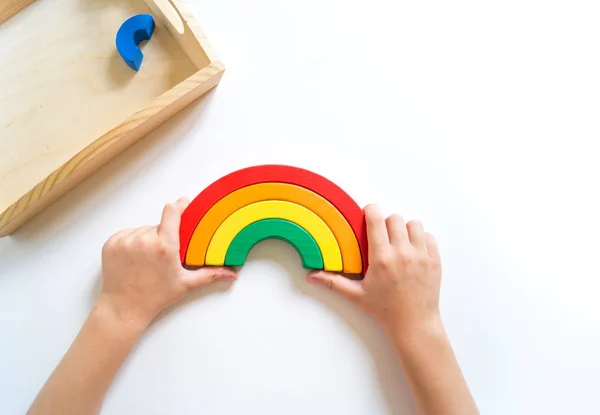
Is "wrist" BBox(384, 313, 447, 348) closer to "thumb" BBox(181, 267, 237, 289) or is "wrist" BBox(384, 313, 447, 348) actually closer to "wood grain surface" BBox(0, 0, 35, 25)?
"thumb" BBox(181, 267, 237, 289)

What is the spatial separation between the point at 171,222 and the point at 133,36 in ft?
0.93

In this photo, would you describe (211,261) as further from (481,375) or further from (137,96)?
(481,375)

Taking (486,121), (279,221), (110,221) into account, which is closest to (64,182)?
(110,221)

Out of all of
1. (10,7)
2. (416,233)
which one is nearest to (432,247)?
(416,233)

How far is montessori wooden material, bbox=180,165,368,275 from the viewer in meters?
0.64

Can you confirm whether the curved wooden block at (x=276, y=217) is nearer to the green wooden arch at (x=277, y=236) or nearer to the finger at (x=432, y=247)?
the green wooden arch at (x=277, y=236)

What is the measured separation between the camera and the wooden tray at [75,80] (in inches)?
26.0

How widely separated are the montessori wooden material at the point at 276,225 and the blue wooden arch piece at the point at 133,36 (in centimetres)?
23

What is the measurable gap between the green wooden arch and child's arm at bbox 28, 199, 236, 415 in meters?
0.03

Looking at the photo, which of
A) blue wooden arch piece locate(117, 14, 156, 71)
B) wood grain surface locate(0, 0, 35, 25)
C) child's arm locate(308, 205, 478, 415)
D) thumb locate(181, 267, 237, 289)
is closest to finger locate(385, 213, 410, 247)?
child's arm locate(308, 205, 478, 415)

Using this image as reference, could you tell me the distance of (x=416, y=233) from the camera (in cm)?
65

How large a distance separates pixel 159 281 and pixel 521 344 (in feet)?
1.72

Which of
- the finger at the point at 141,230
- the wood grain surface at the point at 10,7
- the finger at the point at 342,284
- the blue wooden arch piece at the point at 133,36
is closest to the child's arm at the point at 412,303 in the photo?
the finger at the point at 342,284

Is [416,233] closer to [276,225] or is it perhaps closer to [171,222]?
[276,225]
